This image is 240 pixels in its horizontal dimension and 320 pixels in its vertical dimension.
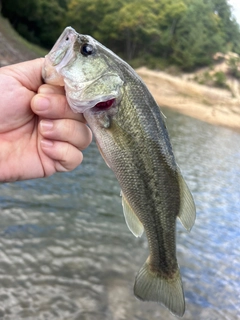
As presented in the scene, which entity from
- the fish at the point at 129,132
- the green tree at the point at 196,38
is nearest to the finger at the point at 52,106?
the fish at the point at 129,132

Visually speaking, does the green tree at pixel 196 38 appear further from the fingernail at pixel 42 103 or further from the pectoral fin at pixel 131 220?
the fingernail at pixel 42 103

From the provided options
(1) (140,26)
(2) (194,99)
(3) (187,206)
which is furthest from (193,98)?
(3) (187,206)

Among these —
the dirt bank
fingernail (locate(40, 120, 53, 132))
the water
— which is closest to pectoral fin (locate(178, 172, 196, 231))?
fingernail (locate(40, 120, 53, 132))

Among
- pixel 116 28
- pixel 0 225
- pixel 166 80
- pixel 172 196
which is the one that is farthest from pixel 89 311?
pixel 116 28

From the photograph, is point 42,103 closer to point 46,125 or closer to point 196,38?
point 46,125

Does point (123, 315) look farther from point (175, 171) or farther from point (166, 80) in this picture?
point (166, 80)

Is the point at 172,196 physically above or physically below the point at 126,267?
above
